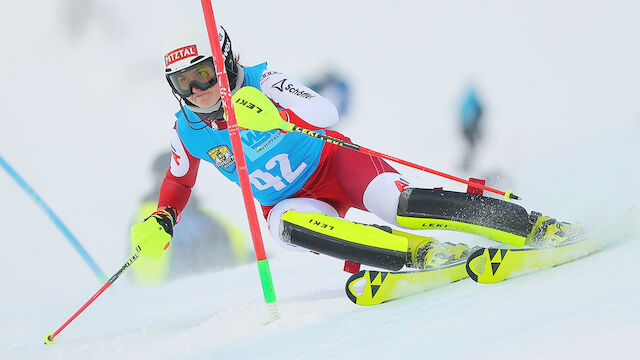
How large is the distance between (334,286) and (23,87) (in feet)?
14.4

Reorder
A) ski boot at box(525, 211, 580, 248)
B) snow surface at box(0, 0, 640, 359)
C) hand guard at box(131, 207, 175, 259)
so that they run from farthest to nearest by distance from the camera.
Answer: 1. snow surface at box(0, 0, 640, 359)
2. hand guard at box(131, 207, 175, 259)
3. ski boot at box(525, 211, 580, 248)

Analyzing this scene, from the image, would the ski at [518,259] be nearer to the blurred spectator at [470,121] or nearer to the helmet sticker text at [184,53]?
the helmet sticker text at [184,53]

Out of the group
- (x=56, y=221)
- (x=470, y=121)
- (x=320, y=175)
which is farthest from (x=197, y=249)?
(x=320, y=175)

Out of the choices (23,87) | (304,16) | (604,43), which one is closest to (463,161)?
(604,43)

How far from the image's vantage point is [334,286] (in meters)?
3.02

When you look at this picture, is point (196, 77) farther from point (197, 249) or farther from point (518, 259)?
point (197, 249)

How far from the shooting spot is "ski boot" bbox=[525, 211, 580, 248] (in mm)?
2254

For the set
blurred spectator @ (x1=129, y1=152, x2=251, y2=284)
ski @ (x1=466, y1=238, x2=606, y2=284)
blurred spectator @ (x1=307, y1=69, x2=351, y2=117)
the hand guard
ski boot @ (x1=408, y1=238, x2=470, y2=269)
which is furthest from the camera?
blurred spectator @ (x1=307, y1=69, x2=351, y2=117)

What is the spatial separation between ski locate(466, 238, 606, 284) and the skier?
118 millimetres

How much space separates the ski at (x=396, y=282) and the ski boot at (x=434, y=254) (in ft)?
0.14

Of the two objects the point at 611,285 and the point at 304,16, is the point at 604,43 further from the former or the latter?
the point at 611,285

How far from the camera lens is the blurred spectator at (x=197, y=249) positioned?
5.08 m

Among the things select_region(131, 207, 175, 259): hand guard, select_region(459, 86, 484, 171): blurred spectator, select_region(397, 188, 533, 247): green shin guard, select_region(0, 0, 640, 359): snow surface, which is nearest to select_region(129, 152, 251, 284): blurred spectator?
select_region(0, 0, 640, 359): snow surface

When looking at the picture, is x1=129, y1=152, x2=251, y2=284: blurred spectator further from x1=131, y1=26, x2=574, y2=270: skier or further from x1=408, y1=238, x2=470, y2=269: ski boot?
x1=408, y1=238, x2=470, y2=269: ski boot
